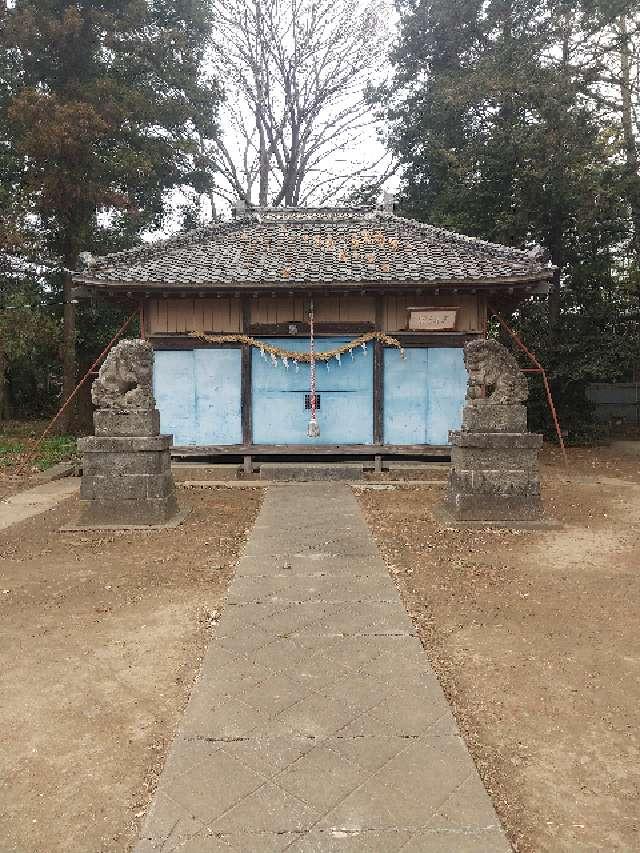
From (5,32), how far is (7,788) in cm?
2061

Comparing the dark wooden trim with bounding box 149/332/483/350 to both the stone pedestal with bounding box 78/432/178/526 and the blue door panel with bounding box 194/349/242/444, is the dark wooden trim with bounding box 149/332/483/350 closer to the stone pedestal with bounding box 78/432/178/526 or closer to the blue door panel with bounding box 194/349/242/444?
the blue door panel with bounding box 194/349/242/444

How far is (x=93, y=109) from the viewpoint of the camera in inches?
639

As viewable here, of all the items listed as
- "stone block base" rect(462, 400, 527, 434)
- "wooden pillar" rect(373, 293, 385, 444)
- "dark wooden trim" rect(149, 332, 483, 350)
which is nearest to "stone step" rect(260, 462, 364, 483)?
"wooden pillar" rect(373, 293, 385, 444)

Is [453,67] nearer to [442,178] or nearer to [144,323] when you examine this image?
[442,178]

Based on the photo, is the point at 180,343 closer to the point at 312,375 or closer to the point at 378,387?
the point at 312,375

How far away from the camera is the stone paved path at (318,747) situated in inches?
87.2

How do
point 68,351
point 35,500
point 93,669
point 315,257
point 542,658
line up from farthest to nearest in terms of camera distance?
point 68,351, point 315,257, point 35,500, point 542,658, point 93,669

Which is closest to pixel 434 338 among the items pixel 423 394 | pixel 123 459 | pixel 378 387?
pixel 423 394

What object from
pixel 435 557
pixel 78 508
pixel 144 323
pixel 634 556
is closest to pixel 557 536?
pixel 634 556

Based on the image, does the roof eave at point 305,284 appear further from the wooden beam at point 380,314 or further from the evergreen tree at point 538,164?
the evergreen tree at point 538,164

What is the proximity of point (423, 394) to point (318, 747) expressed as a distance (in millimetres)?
9154

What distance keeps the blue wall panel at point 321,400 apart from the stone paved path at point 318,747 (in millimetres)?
6850

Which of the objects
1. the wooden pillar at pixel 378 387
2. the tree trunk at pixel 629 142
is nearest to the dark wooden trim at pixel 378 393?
the wooden pillar at pixel 378 387

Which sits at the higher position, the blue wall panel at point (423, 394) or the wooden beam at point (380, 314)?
the wooden beam at point (380, 314)
